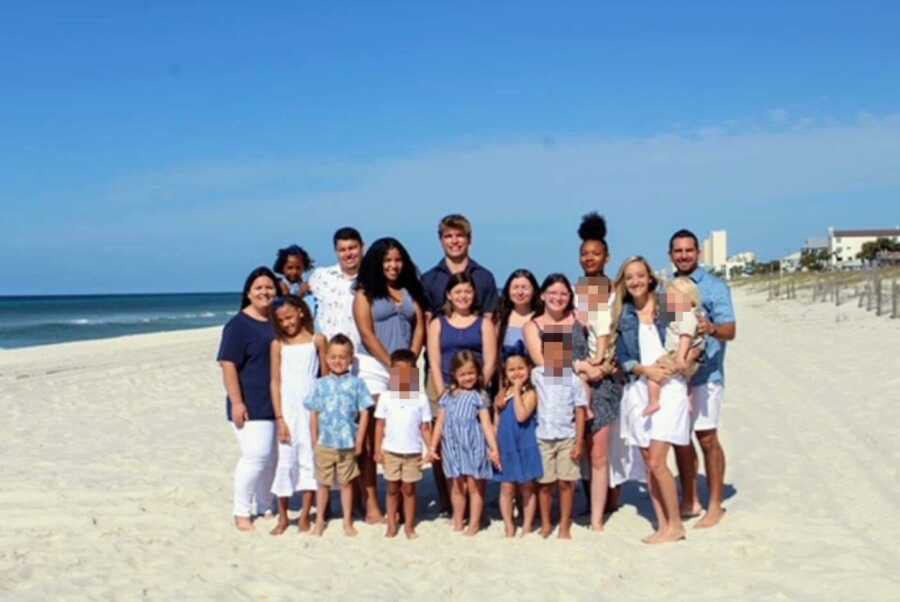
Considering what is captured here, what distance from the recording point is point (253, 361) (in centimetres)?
595

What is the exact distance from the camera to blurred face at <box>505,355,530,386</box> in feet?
18.6

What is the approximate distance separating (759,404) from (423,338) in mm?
6478

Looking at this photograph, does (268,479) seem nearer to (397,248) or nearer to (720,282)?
(397,248)

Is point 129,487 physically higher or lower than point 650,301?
lower

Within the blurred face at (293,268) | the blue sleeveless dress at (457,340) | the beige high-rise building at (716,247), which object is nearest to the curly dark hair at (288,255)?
the blurred face at (293,268)

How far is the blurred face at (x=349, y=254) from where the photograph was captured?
621 cm

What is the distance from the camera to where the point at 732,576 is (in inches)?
192

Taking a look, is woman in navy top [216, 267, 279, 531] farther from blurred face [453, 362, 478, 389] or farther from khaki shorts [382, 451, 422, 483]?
blurred face [453, 362, 478, 389]

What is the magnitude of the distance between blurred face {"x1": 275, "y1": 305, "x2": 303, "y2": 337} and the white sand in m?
1.40

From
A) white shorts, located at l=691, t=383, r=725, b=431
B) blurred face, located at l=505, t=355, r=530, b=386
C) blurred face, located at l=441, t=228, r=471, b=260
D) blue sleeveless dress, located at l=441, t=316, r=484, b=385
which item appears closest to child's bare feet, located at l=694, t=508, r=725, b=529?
white shorts, located at l=691, t=383, r=725, b=431

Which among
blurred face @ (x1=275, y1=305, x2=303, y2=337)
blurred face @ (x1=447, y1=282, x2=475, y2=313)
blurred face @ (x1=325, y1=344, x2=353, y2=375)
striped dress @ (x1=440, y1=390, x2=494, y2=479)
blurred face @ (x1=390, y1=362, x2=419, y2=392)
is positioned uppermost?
blurred face @ (x1=447, y1=282, x2=475, y2=313)

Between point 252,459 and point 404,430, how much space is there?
109 centimetres

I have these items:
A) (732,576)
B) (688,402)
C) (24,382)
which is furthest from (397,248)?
(24,382)

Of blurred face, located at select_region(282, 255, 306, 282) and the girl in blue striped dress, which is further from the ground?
blurred face, located at select_region(282, 255, 306, 282)
